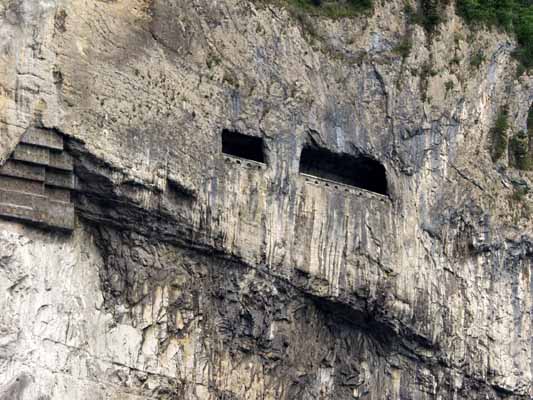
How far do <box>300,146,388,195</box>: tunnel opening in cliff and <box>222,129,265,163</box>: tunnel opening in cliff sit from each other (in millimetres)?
955

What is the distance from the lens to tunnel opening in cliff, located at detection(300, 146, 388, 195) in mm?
28641

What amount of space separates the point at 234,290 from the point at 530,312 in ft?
21.2

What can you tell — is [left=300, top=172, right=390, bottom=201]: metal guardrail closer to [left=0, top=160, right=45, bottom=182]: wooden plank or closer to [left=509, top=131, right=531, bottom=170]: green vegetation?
[left=509, top=131, right=531, bottom=170]: green vegetation

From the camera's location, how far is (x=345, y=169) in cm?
2909

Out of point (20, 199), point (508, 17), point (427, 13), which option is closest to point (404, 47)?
point (427, 13)

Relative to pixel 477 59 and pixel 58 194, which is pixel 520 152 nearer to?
pixel 477 59

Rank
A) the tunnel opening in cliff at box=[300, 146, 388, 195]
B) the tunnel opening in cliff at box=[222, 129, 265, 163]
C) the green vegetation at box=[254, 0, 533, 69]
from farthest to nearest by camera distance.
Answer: the green vegetation at box=[254, 0, 533, 69] < the tunnel opening in cliff at box=[300, 146, 388, 195] < the tunnel opening in cliff at box=[222, 129, 265, 163]

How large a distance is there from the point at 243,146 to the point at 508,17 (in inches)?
272

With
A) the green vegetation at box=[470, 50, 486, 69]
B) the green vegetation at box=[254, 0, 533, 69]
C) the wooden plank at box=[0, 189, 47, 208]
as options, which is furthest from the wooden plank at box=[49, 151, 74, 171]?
the green vegetation at box=[470, 50, 486, 69]

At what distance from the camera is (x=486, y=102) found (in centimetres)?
3066

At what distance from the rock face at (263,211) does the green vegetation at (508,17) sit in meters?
0.42

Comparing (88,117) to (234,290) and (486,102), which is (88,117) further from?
(486,102)

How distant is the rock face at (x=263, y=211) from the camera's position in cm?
2512

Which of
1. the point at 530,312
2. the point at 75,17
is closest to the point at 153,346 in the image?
the point at 75,17
